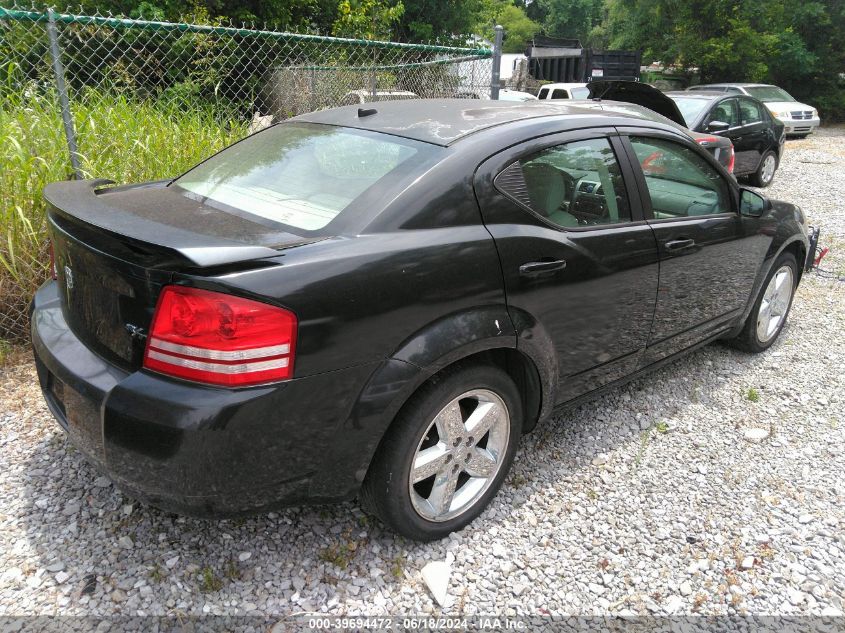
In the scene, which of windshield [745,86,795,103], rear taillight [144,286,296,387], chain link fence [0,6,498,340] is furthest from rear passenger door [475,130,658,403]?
windshield [745,86,795,103]

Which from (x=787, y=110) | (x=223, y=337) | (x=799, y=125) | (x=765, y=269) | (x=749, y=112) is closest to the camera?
(x=223, y=337)

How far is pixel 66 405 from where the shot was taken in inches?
90.5

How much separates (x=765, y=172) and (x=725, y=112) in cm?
174

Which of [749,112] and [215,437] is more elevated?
[749,112]

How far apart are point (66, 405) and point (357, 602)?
1.25 meters

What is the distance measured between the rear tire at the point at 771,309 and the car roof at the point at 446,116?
5.60 ft

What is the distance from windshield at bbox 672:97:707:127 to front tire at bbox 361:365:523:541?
26.0 feet

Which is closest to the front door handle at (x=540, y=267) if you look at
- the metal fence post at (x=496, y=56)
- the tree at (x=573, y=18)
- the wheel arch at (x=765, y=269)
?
the wheel arch at (x=765, y=269)

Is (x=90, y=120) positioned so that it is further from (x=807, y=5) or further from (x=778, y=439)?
(x=807, y=5)

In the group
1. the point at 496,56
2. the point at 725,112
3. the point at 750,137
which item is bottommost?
the point at 750,137

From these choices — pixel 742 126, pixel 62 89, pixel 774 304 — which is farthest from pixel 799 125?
pixel 62 89

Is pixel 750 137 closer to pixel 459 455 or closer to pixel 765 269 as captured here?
pixel 765 269

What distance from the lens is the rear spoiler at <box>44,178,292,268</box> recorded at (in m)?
1.88

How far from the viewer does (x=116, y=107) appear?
15.9 feet
